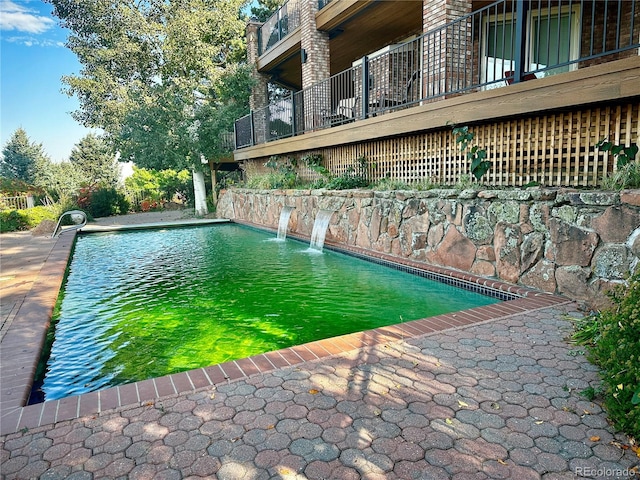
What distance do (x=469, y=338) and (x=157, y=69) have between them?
20598 mm

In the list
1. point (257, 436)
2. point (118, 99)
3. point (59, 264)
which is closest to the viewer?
point (257, 436)

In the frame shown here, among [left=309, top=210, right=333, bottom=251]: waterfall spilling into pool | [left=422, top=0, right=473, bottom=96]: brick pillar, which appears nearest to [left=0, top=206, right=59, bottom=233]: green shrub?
[left=309, top=210, right=333, bottom=251]: waterfall spilling into pool

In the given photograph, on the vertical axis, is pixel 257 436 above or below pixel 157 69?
below

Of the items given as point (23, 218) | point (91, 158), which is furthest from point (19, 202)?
point (91, 158)

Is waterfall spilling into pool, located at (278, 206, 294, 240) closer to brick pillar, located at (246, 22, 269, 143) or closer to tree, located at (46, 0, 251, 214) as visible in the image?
brick pillar, located at (246, 22, 269, 143)

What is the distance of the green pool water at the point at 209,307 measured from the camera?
3705 mm

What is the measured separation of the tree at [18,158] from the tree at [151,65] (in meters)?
21.5

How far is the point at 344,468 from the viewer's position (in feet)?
6.44

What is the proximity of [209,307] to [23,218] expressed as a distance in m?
13.2

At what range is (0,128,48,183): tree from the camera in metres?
38.1

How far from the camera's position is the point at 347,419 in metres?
2.35

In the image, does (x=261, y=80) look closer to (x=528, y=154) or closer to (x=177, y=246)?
(x=177, y=246)

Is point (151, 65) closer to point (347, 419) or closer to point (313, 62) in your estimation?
point (313, 62)

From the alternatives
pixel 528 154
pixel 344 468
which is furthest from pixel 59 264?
pixel 528 154
